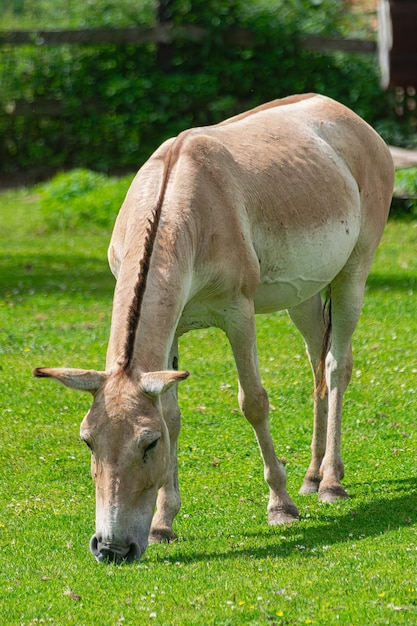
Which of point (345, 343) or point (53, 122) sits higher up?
point (345, 343)

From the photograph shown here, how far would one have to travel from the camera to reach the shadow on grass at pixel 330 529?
592 cm

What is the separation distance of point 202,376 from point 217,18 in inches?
453

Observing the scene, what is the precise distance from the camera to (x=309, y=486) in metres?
7.48

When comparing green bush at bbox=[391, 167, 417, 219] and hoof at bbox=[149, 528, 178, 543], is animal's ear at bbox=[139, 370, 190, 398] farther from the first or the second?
green bush at bbox=[391, 167, 417, 219]

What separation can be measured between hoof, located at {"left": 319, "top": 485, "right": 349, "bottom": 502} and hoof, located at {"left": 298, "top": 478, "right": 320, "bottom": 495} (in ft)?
0.75

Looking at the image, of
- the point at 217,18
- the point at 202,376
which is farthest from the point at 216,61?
the point at 202,376

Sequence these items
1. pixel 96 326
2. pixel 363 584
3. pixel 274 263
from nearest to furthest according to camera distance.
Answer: pixel 363 584, pixel 274 263, pixel 96 326

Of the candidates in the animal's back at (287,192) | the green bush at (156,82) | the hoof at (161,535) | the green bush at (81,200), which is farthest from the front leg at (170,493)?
the green bush at (156,82)

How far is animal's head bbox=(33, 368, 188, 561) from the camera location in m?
5.20

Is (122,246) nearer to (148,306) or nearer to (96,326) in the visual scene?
(148,306)

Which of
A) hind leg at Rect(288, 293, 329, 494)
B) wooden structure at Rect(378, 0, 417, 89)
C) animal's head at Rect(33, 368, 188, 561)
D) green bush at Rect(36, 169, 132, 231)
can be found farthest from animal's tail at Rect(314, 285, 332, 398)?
wooden structure at Rect(378, 0, 417, 89)

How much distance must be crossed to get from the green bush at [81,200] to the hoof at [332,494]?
10.3 m

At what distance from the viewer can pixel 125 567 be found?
5367 mm

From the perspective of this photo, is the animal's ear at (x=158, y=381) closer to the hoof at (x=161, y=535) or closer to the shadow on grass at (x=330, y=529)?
the shadow on grass at (x=330, y=529)
